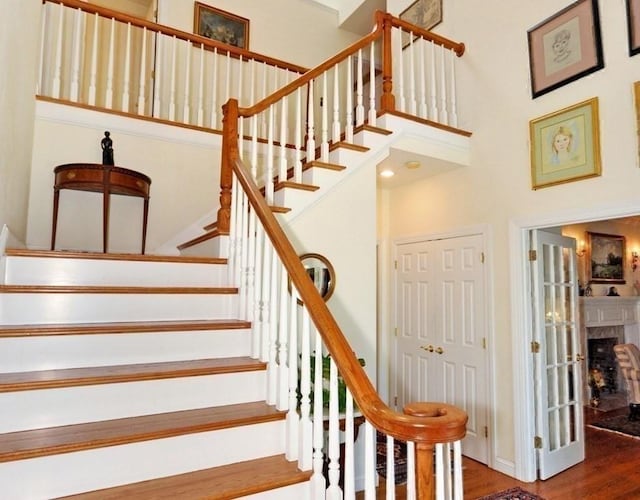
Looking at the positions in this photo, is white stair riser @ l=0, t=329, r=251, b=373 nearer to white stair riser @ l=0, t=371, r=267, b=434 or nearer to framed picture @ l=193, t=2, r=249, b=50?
white stair riser @ l=0, t=371, r=267, b=434

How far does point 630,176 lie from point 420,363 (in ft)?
8.29

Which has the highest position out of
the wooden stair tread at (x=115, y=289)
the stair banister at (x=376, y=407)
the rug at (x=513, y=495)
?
the wooden stair tread at (x=115, y=289)

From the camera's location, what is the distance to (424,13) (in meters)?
4.61

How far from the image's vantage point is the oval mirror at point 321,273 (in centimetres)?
312

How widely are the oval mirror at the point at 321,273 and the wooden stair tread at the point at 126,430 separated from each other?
1.35 metres

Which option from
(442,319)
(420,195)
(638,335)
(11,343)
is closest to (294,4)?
(420,195)

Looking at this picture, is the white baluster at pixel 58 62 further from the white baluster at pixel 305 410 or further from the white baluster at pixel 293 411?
the white baluster at pixel 305 410

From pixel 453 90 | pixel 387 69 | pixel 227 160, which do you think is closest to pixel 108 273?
pixel 227 160

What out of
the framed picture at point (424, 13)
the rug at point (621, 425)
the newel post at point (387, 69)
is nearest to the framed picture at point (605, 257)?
the rug at point (621, 425)

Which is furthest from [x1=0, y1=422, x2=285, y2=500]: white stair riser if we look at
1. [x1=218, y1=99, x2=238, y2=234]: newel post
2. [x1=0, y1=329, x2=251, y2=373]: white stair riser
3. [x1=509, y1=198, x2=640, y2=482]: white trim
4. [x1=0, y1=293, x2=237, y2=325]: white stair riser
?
[x1=509, y1=198, x2=640, y2=482]: white trim

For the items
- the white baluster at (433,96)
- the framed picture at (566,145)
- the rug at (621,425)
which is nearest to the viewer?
the framed picture at (566,145)

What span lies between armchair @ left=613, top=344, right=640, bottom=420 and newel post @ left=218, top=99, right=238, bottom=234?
495 centimetres

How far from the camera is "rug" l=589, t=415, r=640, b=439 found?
4391 mm

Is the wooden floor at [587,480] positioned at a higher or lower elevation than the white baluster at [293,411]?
lower
